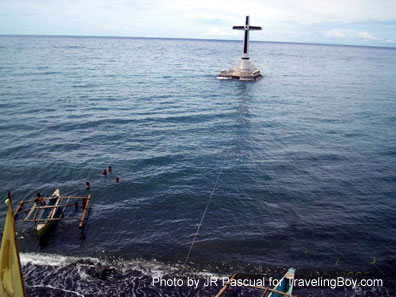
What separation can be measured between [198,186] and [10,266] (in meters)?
23.3

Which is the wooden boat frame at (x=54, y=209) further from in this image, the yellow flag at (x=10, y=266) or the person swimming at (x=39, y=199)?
the yellow flag at (x=10, y=266)

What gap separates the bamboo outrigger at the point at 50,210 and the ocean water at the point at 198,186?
2.84 ft

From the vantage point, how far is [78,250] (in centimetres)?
2259

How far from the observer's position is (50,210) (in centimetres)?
2616

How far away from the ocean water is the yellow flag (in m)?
10.5

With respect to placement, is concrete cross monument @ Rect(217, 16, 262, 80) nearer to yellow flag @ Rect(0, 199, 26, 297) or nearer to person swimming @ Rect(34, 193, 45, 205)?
person swimming @ Rect(34, 193, 45, 205)

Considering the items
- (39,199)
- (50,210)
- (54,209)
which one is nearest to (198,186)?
(54,209)

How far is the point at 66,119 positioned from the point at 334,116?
50.8 m

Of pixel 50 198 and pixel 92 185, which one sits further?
pixel 92 185

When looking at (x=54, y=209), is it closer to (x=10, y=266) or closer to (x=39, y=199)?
(x=39, y=199)

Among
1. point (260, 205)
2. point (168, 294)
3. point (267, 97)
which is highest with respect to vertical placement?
point (267, 97)

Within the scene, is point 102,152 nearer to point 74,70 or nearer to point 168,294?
point 168,294

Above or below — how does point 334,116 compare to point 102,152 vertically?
above

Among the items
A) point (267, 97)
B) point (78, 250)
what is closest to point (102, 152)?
point (78, 250)
